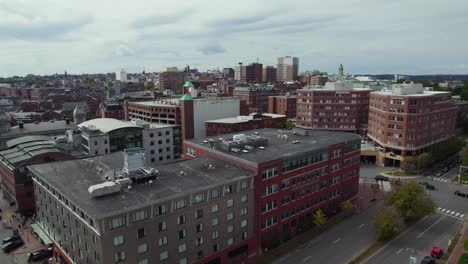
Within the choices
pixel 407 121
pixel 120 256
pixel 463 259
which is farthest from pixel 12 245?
pixel 407 121

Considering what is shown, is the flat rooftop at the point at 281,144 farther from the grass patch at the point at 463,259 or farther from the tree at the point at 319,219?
the grass patch at the point at 463,259

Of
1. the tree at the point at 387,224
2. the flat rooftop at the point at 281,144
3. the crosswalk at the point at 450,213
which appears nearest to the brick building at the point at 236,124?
the flat rooftop at the point at 281,144

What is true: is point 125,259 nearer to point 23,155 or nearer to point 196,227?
point 196,227

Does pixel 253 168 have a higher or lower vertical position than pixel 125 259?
higher

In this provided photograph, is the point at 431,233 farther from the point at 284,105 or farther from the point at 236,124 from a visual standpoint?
the point at 284,105

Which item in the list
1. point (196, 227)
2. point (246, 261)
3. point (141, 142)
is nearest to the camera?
point (196, 227)

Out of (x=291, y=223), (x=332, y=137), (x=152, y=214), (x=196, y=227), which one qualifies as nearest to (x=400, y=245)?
(x=291, y=223)
